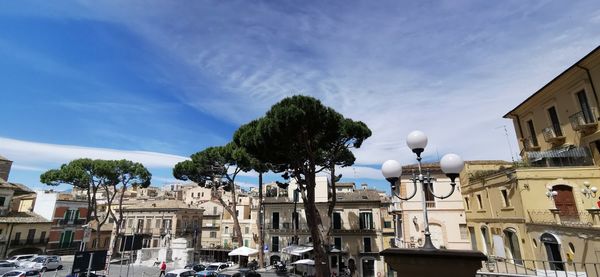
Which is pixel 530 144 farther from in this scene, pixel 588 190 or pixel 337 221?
pixel 337 221

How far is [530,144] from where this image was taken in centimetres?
2005

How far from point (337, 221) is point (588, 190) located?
766 inches

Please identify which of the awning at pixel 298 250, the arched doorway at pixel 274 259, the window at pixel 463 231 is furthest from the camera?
the arched doorway at pixel 274 259

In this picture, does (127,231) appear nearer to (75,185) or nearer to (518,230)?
(75,185)

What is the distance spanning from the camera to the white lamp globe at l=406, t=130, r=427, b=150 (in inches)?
260

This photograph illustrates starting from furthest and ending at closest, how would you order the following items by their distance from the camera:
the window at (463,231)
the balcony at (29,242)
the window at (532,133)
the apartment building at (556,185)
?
the balcony at (29,242) → the window at (463,231) → the window at (532,133) → the apartment building at (556,185)

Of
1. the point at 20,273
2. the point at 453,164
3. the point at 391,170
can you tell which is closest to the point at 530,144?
the point at 453,164

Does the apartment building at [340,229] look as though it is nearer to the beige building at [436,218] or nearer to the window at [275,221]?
the window at [275,221]

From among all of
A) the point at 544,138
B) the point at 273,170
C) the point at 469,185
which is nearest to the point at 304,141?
the point at 273,170

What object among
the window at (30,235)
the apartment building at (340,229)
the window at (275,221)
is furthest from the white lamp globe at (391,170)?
the window at (30,235)

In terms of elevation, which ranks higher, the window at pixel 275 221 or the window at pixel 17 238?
the window at pixel 275 221

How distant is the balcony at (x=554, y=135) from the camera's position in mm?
17034

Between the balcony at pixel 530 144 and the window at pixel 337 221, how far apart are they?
16543 millimetres

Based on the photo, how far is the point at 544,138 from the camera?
18516 millimetres
